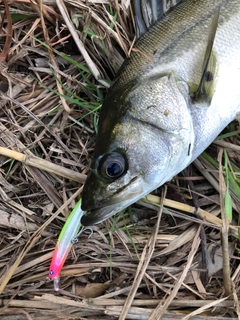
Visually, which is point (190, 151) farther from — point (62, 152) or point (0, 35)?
point (0, 35)

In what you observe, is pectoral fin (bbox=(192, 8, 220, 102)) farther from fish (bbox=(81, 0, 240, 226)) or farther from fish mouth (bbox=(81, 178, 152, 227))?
fish mouth (bbox=(81, 178, 152, 227))

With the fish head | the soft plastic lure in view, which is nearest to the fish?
the fish head

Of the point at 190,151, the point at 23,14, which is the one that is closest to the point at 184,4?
the point at 190,151

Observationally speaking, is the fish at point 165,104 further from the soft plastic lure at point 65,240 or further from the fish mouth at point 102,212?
the soft plastic lure at point 65,240

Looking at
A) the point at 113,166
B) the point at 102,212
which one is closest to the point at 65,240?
the point at 102,212

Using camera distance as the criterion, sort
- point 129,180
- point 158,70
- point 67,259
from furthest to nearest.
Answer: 1. point 67,259
2. point 158,70
3. point 129,180

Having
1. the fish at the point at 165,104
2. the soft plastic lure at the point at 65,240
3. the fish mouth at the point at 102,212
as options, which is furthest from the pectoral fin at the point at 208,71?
the soft plastic lure at the point at 65,240

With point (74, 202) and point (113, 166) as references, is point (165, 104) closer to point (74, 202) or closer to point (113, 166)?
point (113, 166)
